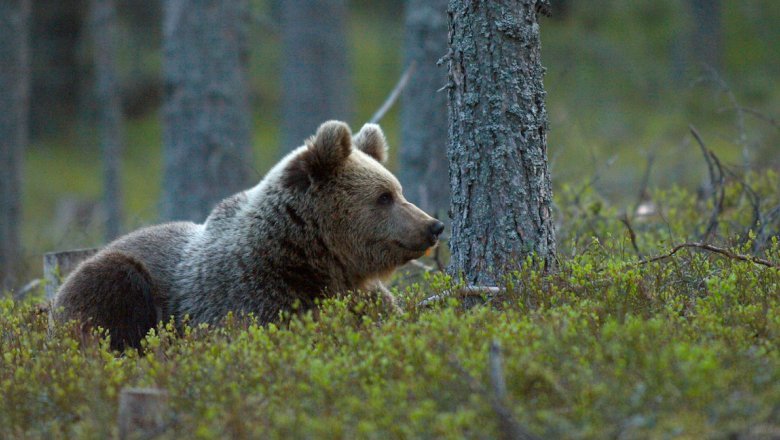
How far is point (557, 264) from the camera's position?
565cm

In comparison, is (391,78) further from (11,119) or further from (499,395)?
(499,395)

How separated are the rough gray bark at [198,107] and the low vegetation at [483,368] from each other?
6.73 metres

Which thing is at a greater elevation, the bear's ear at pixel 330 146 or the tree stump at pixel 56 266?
the bear's ear at pixel 330 146

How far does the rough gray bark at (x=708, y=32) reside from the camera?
28781mm

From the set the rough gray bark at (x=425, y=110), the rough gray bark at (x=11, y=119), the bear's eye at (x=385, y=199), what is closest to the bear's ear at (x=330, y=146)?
the bear's eye at (x=385, y=199)

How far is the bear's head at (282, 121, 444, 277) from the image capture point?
615 centimetres

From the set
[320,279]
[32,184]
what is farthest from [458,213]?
[32,184]

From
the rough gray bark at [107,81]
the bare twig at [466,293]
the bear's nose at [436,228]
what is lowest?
the bare twig at [466,293]

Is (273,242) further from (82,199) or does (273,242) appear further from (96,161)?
(96,161)

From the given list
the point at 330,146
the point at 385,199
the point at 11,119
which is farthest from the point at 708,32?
the point at 330,146

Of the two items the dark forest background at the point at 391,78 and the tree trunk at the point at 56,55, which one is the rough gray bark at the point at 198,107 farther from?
the tree trunk at the point at 56,55

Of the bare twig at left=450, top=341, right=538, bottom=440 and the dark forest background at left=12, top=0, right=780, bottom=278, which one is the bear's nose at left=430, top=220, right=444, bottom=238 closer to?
the bare twig at left=450, top=341, right=538, bottom=440

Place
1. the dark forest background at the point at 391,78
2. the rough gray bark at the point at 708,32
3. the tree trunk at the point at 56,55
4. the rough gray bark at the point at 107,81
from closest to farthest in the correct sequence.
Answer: the rough gray bark at the point at 107,81, the dark forest background at the point at 391,78, the rough gray bark at the point at 708,32, the tree trunk at the point at 56,55

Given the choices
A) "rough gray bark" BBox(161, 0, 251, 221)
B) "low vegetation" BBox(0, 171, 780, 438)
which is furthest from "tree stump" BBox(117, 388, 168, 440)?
"rough gray bark" BBox(161, 0, 251, 221)
